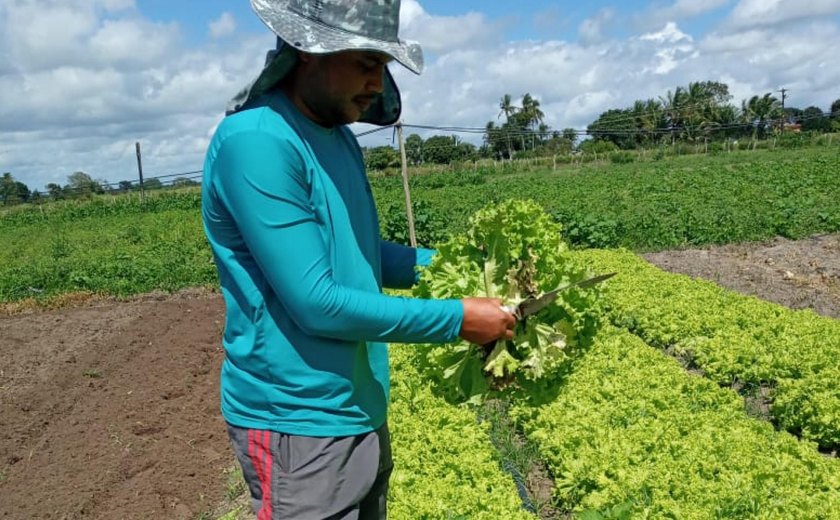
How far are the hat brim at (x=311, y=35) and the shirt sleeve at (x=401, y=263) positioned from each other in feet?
2.92

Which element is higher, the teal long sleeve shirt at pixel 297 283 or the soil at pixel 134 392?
the teal long sleeve shirt at pixel 297 283

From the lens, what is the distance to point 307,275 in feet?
6.22

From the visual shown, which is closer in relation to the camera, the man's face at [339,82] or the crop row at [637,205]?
the man's face at [339,82]

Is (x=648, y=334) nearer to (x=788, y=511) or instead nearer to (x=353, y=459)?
(x=788, y=511)

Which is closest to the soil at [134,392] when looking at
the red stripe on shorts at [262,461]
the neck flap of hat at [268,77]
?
the red stripe on shorts at [262,461]

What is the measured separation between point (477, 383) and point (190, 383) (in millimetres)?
6688

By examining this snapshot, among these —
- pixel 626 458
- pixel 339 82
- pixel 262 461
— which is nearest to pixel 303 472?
pixel 262 461

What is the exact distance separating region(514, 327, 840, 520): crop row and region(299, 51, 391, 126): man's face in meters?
1.71

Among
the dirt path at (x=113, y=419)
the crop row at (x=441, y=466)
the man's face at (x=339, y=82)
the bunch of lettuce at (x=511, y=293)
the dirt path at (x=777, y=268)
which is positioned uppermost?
the man's face at (x=339, y=82)

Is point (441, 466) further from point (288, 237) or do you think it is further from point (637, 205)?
point (637, 205)

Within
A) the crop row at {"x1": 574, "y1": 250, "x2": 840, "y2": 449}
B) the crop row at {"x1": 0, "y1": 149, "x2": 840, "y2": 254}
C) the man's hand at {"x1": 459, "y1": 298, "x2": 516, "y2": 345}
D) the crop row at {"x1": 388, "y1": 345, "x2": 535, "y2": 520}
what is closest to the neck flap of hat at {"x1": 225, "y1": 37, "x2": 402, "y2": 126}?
the man's hand at {"x1": 459, "y1": 298, "x2": 516, "y2": 345}

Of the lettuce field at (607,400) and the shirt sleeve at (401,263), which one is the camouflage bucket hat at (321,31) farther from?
A: the lettuce field at (607,400)

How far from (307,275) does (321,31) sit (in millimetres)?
661

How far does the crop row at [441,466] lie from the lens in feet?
13.3
